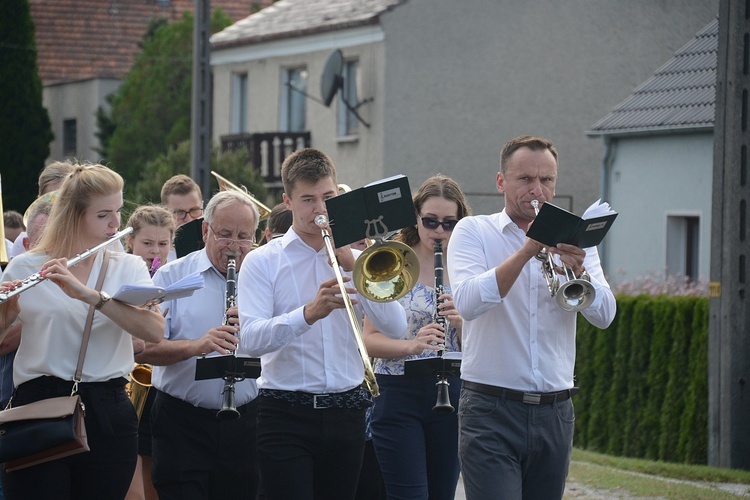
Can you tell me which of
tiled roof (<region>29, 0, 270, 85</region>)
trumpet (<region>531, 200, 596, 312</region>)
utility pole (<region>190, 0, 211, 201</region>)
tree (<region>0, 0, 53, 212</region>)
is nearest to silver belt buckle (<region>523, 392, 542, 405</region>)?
trumpet (<region>531, 200, 596, 312</region>)

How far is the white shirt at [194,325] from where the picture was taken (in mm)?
6566

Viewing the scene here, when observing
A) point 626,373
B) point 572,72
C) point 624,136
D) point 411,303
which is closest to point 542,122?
point 572,72

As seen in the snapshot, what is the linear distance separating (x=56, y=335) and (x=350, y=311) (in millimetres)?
1232

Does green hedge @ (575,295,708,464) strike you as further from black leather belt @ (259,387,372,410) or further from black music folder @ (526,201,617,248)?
black music folder @ (526,201,617,248)

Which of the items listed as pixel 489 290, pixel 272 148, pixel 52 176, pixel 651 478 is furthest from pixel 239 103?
pixel 489 290

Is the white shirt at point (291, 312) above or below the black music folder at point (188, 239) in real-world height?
below

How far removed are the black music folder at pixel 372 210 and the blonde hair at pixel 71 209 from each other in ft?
3.35

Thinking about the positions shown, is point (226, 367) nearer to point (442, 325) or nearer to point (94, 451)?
point (94, 451)

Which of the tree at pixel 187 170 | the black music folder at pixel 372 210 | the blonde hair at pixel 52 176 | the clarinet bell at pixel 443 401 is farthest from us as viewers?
the tree at pixel 187 170

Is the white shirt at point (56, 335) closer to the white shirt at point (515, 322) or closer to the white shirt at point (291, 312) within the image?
the white shirt at point (291, 312)

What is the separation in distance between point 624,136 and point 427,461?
610 inches

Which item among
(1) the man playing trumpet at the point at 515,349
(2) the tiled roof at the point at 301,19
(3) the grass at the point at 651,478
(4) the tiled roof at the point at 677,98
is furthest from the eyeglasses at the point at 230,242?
(2) the tiled roof at the point at 301,19

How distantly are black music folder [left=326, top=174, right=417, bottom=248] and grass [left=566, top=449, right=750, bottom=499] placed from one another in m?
4.63

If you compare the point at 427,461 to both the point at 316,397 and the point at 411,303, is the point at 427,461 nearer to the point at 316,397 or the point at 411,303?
the point at 411,303
